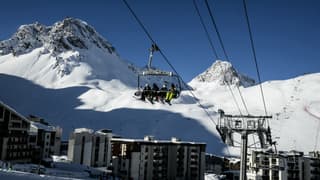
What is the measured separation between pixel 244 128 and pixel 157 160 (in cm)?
4224

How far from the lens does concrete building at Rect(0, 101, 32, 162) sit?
4922 cm

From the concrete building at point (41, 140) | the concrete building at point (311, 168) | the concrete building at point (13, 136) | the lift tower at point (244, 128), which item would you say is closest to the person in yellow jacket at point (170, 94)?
the lift tower at point (244, 128)

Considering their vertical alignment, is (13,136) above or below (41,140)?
above

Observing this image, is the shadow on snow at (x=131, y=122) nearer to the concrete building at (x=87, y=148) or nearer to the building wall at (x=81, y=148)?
the concrete building at (x=87, y=148)

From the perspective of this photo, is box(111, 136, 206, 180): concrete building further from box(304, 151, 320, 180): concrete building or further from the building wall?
box(304, 151, 320, 180): concrete building

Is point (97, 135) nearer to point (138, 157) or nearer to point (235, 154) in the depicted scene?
point (138, 157)

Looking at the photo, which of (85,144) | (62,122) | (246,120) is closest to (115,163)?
(85,144)

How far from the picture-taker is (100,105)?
188 metres

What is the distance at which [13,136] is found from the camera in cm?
5156

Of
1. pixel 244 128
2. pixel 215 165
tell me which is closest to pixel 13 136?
pixel 244 128

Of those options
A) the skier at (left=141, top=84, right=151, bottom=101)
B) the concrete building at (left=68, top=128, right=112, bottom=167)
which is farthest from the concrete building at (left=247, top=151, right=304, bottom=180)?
the skier at (left=141, top=84, right=151, bottom=101)

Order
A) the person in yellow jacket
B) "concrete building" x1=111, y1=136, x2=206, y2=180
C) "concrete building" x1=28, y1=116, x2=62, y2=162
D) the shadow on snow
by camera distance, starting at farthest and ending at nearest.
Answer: the shadow on snow
"concrete building" x1=111, y1=136, x2=206, y2=180
"concrete building" x1=28, y1=116, x2=62, y2=162
the person in yellow jacket

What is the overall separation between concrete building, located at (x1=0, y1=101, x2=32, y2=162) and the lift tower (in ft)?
117

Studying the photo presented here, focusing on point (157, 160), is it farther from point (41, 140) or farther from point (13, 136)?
point (13, 136)
